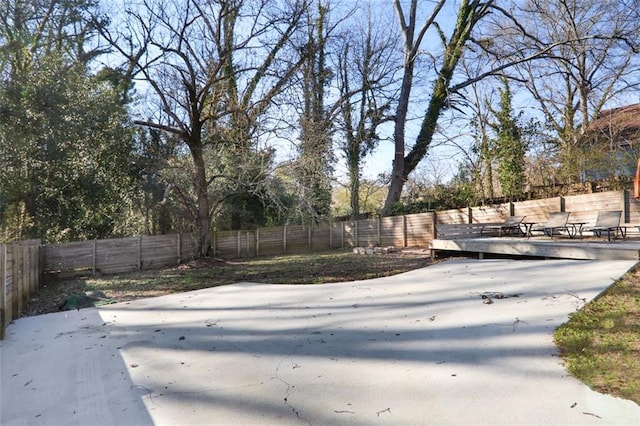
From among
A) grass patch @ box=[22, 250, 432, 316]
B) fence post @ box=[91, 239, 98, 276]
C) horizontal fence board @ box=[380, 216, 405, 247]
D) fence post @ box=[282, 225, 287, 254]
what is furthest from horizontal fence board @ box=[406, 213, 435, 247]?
fence post @ box=[91, 239, 98, 276]

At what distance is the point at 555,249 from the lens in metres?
7.06

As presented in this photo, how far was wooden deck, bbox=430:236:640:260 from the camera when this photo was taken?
6043 millimetres

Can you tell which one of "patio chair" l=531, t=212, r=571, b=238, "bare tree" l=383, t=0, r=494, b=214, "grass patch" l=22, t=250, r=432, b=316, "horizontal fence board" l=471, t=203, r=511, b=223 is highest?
"bare tree" l=383, t=0, r=494, b=214

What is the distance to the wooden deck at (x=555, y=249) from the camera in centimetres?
604

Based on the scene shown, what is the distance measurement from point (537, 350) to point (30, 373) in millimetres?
4312

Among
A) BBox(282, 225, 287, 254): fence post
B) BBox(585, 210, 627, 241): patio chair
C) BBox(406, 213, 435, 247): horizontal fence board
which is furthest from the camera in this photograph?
BBox(282, 225, 287, 254): fence post

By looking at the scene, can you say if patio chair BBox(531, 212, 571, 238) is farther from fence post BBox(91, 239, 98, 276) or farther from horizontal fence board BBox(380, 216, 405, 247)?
fence post BBox(91, 239, 98, 276)

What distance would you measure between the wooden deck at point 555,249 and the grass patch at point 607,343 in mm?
1927

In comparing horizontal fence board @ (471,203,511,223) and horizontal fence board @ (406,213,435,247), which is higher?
horizontal fence board @ (471,203,511,223)

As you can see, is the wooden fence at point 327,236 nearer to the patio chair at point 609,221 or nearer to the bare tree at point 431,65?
the bare tree at point 431,65

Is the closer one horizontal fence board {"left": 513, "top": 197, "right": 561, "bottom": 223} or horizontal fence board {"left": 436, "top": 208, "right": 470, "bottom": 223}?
horizontal fence board {"left": 513, "top": 197, "right": 561, "bottom": 223}

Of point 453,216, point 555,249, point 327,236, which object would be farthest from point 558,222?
point 327,236

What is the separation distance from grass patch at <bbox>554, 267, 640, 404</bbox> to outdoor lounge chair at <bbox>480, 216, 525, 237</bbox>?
726 cm

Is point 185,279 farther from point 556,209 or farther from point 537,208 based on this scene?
point 556,209
